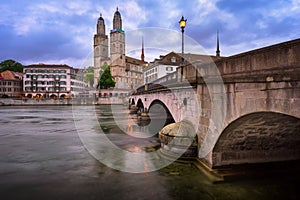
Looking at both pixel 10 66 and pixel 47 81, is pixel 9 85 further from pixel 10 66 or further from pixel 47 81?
pixel 10 66

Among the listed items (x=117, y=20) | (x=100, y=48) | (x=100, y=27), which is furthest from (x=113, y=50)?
(x=100, y=27)

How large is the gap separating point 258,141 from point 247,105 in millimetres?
2784

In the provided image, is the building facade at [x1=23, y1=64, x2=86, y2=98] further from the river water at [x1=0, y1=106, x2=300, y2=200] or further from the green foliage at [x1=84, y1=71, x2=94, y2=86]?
the river water at [x1=0, y1=106, x2=300, y2=200]

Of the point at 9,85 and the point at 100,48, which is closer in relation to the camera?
the point at 9,85

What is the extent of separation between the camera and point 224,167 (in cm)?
808

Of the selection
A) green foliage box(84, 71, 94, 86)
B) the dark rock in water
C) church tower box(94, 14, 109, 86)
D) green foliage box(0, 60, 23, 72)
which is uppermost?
church tower box(94, 14, 109, 86)

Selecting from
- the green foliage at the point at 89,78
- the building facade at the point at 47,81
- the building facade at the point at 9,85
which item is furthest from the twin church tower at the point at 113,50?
the building facade at the point at 9,85

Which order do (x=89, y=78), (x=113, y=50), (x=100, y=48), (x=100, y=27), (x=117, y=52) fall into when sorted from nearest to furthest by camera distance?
(x=117, y=52)
(x=113, y=50)
(x=100, y=48)
(x=89, y=78)
(x=100, y=27)

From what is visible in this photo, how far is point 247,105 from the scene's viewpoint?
6.07m

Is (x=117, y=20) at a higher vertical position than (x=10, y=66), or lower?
higher

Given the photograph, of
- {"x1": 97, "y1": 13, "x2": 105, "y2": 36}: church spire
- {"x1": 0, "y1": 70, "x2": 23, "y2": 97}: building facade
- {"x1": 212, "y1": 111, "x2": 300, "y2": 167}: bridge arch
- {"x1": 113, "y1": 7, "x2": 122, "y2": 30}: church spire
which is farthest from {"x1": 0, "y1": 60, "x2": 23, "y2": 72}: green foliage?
{"x1": 212, "y1": 111, "x2": 300, "y2": 167}: bridge arch

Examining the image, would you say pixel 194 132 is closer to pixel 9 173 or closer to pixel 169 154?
pixel 169 154

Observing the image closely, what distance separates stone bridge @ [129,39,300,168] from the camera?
16.9 feet

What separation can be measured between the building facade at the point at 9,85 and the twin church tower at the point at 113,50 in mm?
36735
